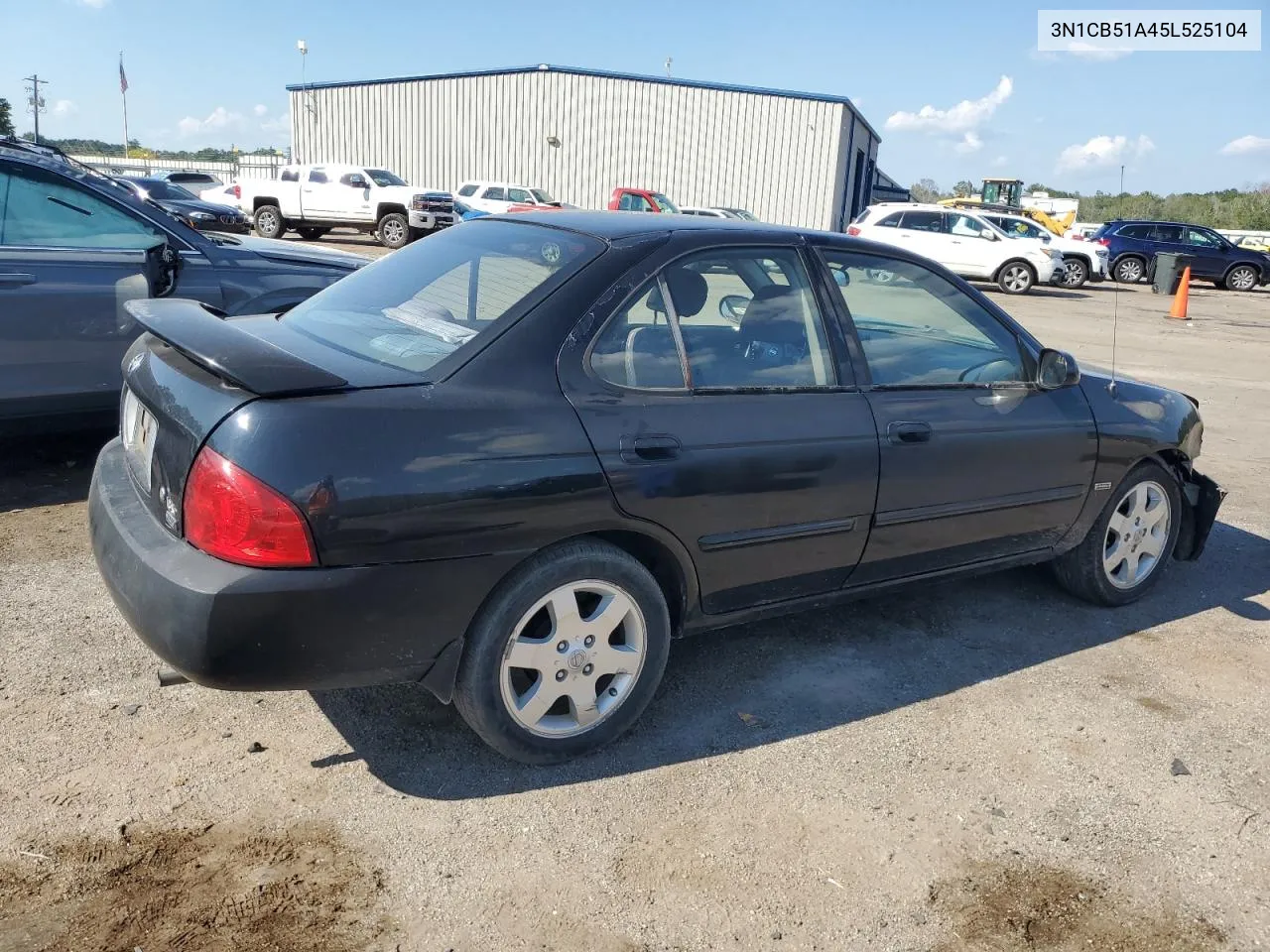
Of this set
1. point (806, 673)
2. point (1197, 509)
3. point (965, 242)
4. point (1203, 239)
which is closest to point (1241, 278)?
point (1203, 239)

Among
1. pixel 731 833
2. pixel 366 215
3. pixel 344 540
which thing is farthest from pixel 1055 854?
pixel 366 215

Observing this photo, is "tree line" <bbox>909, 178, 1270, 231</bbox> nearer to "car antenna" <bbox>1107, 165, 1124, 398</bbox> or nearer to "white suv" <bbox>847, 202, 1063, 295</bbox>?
"car antenna" <bbox>1107, 165, 1124, 398</bbox>

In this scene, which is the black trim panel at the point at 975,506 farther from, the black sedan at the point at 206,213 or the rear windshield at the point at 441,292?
the black sedan at the point at 206,213

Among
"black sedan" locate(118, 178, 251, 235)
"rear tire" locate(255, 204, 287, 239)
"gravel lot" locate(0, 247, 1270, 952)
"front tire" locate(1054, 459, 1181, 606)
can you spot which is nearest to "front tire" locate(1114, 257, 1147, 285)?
"black sedan" locate(118, 178, 251, 235)

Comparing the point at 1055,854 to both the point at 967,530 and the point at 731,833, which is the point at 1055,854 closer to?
the point at 731,833

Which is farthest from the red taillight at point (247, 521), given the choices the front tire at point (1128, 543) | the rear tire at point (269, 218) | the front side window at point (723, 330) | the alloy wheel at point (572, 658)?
the rear tire at point (269, 218)

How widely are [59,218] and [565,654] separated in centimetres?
402

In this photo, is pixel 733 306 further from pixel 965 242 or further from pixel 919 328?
pixel 965 242

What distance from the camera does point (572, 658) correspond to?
2951 millimetres

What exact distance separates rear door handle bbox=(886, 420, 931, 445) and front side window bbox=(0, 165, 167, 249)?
403cm

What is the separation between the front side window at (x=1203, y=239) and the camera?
27.4 m

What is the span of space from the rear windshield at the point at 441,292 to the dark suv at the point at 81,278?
2.08 meters

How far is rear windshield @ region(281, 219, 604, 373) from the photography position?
2.98 metres

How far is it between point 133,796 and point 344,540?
1.01 meters
